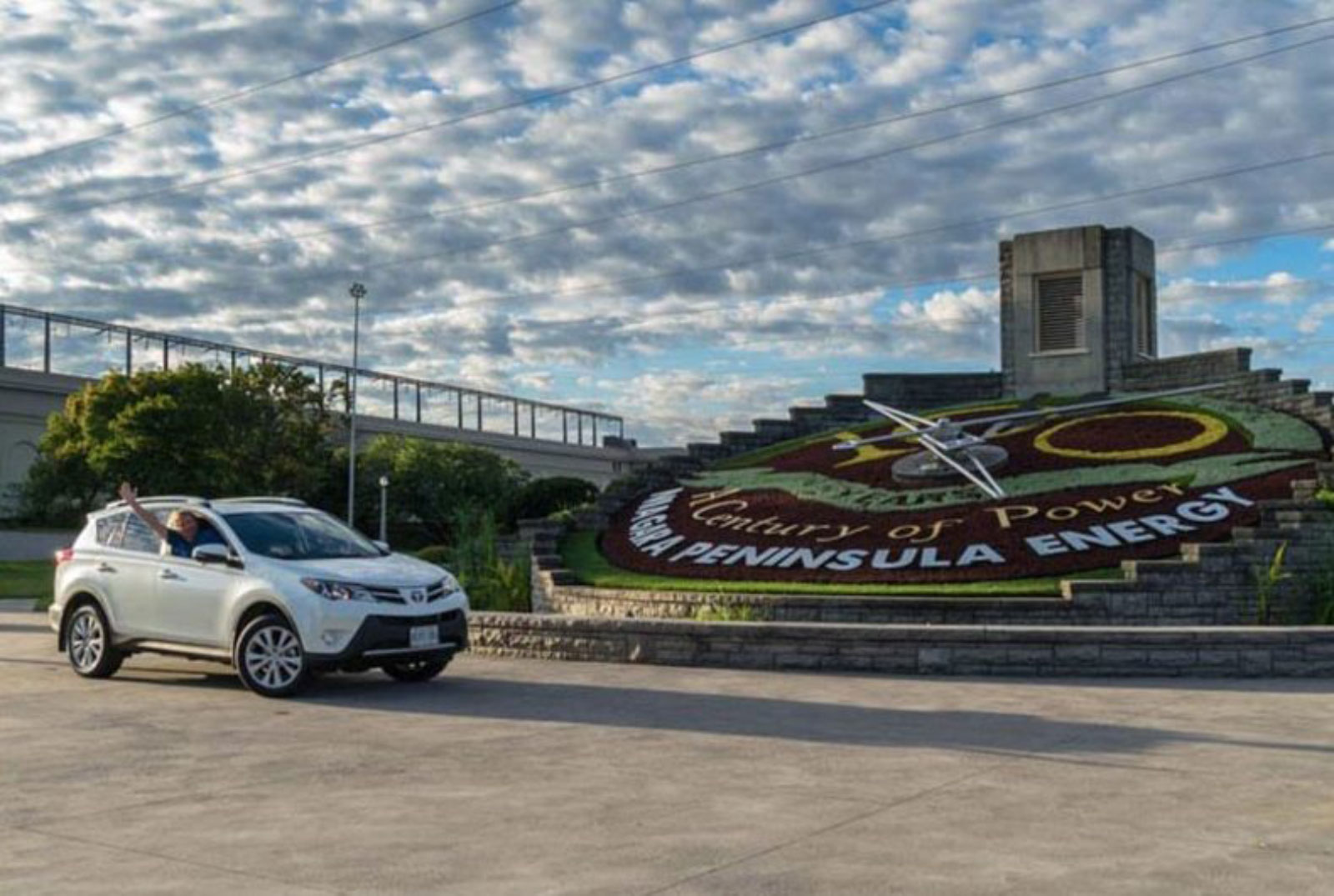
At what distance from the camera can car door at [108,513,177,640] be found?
13.5 m

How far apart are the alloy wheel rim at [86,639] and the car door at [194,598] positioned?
1024 millimetres

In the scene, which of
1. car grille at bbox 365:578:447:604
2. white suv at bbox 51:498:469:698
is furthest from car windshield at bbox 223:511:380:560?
car grille at bbox 365:578:447:604

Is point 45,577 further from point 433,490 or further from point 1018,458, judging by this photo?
point 1018,458

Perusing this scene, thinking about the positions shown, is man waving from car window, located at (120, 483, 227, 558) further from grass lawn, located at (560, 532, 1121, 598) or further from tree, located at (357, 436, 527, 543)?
tree, located at (357, 436, 527, 543)

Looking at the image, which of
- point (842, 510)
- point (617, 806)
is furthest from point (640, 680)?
point (842, 510)

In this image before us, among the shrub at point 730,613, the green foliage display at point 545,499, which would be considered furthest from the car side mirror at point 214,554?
the green foliage display at point 545,499

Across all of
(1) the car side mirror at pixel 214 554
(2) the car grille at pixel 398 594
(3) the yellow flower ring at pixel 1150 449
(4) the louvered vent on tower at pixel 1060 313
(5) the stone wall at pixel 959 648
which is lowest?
(5) the stone wall at pixel 959 648

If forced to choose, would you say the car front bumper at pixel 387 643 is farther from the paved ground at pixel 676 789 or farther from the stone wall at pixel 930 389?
the stone wall at pixel 930 389

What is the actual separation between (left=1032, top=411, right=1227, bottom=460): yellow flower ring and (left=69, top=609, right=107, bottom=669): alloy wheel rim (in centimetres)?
1433

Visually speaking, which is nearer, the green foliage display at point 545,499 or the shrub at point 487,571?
the shrub at point 487,571

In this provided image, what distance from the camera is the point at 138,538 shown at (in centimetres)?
1399

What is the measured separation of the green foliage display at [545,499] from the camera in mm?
36562

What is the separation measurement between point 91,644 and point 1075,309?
21.7 metres

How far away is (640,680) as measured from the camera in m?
13.7
